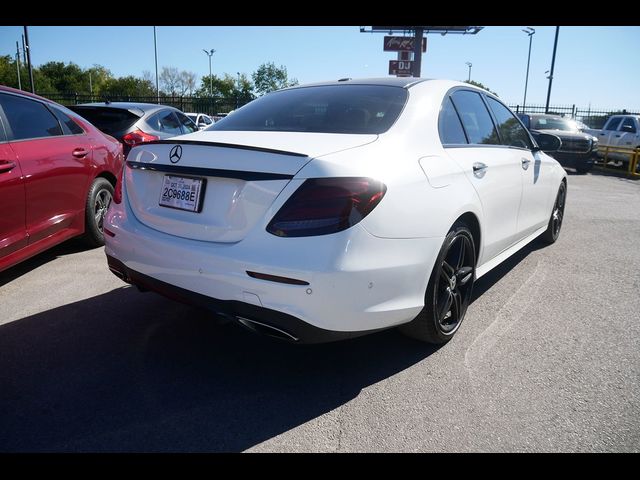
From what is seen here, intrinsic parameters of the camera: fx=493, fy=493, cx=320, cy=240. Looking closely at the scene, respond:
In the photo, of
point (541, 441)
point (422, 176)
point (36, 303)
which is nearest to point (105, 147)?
point (36, 303)

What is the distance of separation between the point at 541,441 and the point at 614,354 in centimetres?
121

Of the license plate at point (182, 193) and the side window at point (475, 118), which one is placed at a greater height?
the side window at point (475, 118)

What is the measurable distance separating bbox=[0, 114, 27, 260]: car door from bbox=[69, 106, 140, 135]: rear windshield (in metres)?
3.67

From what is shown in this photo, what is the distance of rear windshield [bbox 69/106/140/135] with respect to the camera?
7223 millimetres

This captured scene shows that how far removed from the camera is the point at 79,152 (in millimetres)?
4527

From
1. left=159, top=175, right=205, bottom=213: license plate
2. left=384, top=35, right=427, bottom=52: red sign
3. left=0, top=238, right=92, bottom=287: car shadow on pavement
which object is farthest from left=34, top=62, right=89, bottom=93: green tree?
left=159, top=175, right=205, bottom=213: license plate

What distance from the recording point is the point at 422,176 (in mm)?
2574

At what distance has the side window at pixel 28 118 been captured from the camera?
12.6 ft

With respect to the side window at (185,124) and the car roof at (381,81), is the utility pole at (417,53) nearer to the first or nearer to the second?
the side window at (185,124)

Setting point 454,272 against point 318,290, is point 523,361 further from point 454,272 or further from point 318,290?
point 318,290

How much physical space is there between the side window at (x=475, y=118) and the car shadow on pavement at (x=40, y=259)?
3.82m

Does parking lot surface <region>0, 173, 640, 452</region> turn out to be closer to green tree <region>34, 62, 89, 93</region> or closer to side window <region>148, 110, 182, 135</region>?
side window <region>148, 110, 182, 135</region>

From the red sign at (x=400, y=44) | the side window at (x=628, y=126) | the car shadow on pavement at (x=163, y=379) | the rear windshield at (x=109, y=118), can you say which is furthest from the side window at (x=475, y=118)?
the red sign at (x=400, y=44)

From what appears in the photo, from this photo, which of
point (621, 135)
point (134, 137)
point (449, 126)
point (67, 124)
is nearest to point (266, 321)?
point (449, 126)
